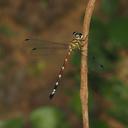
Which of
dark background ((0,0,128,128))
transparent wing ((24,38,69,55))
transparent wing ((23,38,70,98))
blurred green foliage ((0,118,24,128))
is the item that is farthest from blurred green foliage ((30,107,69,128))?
transparent wing ((23,38,70,98))

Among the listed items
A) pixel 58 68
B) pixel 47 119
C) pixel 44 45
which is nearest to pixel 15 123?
pixel 47 119

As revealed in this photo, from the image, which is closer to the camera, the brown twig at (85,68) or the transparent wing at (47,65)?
the brown twig at (85,68)

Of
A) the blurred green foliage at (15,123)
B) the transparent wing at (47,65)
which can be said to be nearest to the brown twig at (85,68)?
the blurred green foliage at (15,123)

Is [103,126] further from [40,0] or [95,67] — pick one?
[40,0]

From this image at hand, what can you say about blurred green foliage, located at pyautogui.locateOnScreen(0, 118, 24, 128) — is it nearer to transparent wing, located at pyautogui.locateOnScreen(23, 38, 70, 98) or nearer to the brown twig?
transparent wing, located at pyautogui.locateOnScreen(23, 38, 70, 98)

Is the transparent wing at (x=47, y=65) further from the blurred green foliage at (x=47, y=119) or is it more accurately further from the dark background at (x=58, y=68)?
the blurred green foliage at (x=47, y=119)

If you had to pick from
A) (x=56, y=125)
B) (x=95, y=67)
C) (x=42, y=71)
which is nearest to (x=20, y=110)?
(x=42, y=71)

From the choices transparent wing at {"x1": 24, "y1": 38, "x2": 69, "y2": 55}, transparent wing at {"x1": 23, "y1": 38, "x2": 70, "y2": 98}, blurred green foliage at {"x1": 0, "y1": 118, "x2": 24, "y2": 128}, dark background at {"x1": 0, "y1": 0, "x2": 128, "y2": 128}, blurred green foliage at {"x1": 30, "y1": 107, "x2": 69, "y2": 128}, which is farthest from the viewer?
transparent wing at {"x1": 23, "y1": 38, "x2": 70, "y2": 98}

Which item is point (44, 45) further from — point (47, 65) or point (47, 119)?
point (47, 65)
